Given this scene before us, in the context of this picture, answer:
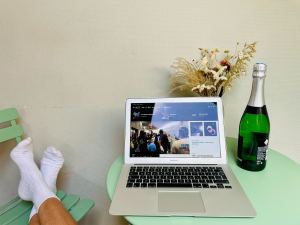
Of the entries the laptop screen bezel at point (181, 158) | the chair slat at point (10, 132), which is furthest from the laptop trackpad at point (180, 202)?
the chair slat at point (10, 132)

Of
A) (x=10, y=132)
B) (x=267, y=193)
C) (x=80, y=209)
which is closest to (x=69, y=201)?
(x=80, y=209)

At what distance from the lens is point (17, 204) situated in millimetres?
1049

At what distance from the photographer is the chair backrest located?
1091 millimetres

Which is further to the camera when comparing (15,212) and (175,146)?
(15,212)

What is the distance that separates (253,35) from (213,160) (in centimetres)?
53

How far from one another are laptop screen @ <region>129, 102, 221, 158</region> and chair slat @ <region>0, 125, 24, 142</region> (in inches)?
22.6

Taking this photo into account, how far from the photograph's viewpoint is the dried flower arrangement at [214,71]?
91 cm

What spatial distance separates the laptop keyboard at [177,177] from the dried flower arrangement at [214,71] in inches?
11.3

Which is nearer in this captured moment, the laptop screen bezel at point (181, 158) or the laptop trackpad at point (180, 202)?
the laptop trackpad at point (180, 202)

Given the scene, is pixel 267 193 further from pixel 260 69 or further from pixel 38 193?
pixel 38 193

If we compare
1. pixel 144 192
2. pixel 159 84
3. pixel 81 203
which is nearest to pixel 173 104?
pixel 159 84

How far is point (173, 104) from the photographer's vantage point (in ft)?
2.92

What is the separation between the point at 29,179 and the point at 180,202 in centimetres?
64

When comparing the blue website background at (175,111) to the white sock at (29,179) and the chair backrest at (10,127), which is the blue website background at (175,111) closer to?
→ the white sock at (29,179)
